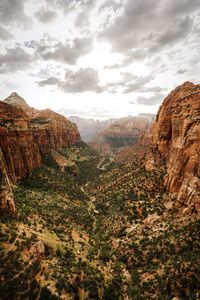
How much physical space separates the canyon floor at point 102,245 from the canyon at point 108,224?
157 millimetres

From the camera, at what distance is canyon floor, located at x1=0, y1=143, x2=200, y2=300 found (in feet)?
105

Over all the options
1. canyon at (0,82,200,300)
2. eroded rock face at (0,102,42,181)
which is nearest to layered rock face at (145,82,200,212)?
canyon at (0,82,200,300)

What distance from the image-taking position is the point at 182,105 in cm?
5781

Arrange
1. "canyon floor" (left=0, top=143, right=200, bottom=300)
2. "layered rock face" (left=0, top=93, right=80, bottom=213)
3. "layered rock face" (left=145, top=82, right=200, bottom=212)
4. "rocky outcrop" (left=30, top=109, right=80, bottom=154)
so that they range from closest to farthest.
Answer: "canyon floor" (left=0, top=143, right=200, bottom=300) → "layered rock face" (left=0, top=93, right=80, bottom=213) → "layered rock face" (left=145, top=82, right=200, bottom=212) → "rocky outcrop" (left=30, top=109, right=80, bottom=154)

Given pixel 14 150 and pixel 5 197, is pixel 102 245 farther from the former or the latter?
pixel 14 150

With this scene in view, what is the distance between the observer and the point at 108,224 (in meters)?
58.8

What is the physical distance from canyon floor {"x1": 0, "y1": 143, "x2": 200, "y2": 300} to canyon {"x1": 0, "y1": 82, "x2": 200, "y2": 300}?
0.16m

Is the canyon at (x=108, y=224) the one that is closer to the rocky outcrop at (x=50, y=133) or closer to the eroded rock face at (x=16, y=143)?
the eroded rock face at (x=16, y=143)

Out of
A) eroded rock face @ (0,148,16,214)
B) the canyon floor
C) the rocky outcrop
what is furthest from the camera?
the rocky outcrop

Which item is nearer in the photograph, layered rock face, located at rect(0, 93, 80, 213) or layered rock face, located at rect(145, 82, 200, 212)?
layered rock face, located at rect(0, 93, 80, 213)

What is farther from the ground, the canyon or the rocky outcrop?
the rocky outcrop

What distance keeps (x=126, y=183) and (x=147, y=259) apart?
32620 millimetres

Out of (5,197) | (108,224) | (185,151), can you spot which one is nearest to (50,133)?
(108,224)

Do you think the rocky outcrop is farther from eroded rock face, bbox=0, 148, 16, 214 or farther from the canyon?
eroded rock face, bbox=0, 148, 16, 214
